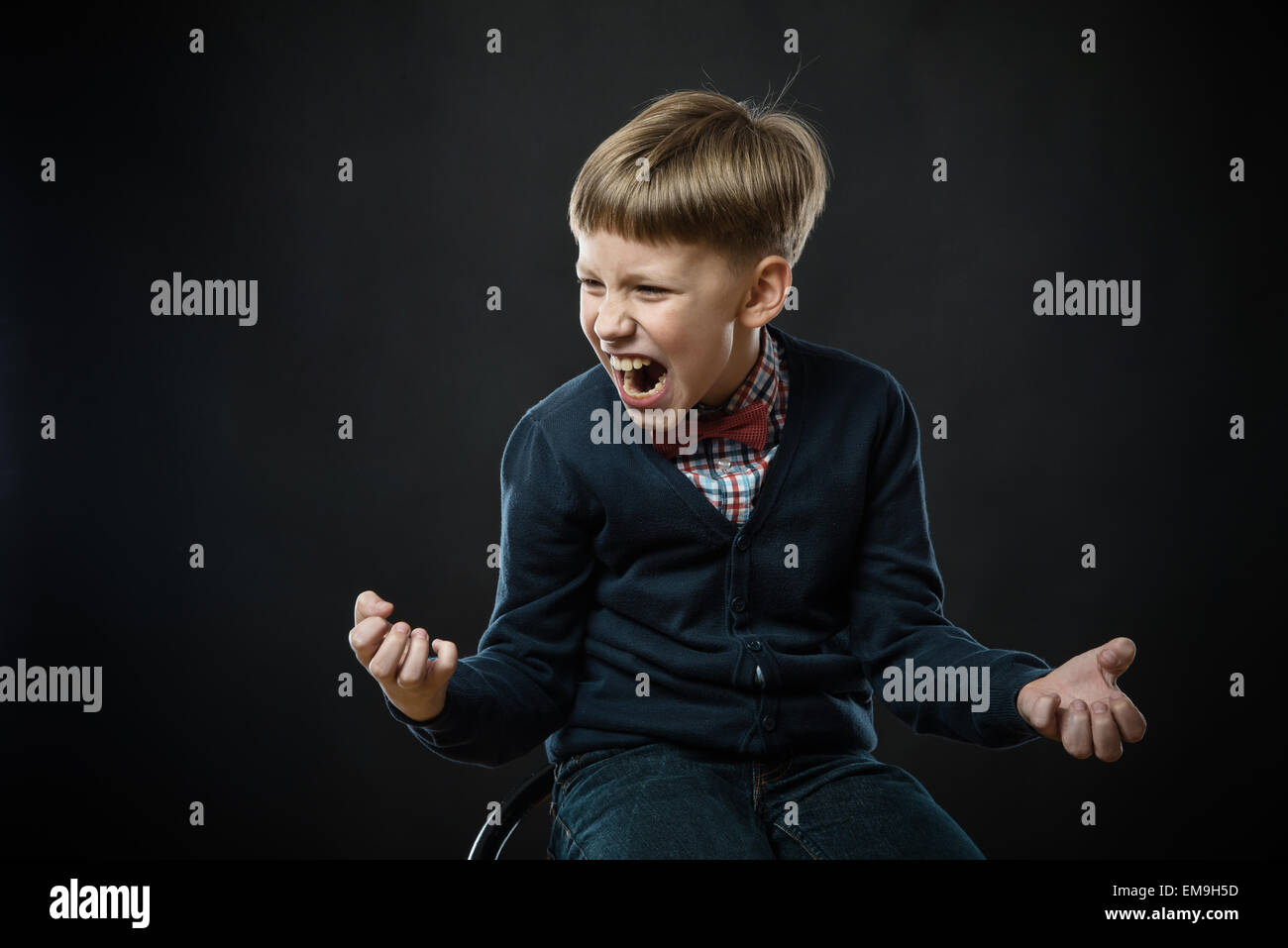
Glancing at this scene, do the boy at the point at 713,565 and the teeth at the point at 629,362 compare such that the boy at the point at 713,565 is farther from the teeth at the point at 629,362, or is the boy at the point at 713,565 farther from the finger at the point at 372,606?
the finger at the point at 372,606

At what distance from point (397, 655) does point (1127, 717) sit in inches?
26.8

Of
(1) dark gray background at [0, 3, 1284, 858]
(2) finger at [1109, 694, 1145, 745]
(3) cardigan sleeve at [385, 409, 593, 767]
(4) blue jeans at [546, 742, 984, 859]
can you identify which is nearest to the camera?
(2) finger at [1109, 694, 1145, 745]

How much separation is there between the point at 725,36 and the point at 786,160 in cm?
107

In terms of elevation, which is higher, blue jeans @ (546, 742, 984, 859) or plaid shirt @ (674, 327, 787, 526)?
plaid shirt @ (674, 327, 787, 526)

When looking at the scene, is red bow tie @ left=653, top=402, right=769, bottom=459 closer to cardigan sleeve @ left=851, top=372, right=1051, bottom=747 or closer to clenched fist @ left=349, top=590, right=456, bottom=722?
cardigan sleeve @ left=851, top=372, right=1051, bottom=747

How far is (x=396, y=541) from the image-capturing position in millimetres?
2531

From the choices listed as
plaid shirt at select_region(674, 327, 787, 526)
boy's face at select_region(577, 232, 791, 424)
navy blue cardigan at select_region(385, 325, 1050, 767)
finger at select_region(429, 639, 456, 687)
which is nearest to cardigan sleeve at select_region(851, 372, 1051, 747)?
navy blue cardigan at select_region(385, 325, 1050, 767)

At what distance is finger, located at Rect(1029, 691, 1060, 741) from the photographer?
4.09ft

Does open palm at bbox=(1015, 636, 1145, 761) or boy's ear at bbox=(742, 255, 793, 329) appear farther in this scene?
boy's ear at bbox=(742, 255, 793, 329)

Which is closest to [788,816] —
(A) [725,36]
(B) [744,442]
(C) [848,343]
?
(B) [744,442]

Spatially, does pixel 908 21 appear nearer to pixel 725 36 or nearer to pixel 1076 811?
pixel 725 36

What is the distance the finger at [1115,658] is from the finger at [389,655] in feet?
2.17

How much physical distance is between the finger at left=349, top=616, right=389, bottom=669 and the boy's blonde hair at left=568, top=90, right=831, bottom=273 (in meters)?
0.48

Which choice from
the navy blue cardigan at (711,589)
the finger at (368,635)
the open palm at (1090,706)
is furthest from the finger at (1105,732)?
the finger at (368,635)
